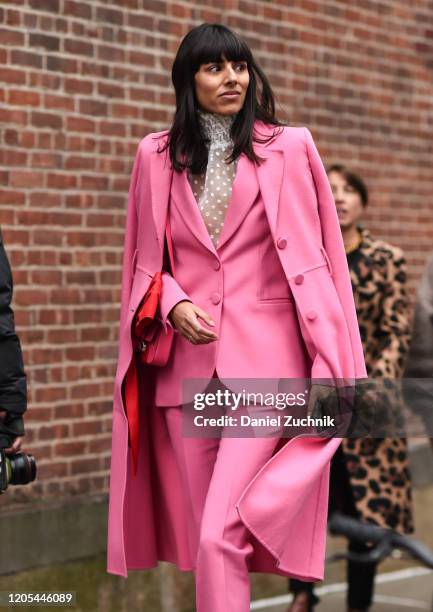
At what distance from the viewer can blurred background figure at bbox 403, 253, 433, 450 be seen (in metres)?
6.16

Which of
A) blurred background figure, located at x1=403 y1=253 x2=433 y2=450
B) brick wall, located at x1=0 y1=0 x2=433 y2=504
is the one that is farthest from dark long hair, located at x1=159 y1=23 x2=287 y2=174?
brick wall, located at x1=0 y1=0 x2=433 y2=504

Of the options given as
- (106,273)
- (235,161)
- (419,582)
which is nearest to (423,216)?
(419,582)

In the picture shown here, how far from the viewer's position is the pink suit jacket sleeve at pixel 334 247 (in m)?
4.97

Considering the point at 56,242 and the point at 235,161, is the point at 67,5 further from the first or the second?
the point at 235,161

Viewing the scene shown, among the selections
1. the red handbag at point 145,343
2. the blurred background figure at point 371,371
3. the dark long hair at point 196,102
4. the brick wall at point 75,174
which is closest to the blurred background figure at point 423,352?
the blurred background figure at point 371,371

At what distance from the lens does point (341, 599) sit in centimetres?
→ 792

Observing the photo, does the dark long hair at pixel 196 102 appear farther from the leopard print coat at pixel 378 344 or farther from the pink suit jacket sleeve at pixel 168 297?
the leopard print coat at pixel 378 344

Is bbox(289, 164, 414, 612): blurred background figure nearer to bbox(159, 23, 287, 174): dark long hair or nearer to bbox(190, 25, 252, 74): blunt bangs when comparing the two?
bbox(159, 23, 287, 174): dark long hair

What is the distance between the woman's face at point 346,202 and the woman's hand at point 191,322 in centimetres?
257

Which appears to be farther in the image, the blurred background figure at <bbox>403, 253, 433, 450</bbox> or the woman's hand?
the blurred background figure at <bbox>403, 253, 433, 450</bbox>

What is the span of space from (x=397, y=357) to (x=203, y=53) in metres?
2.49

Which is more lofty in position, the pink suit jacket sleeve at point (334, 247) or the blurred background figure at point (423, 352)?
the pink suit jacket sleeve at point (334, 247)

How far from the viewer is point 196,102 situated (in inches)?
199

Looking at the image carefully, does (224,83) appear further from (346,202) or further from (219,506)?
(346,202)
